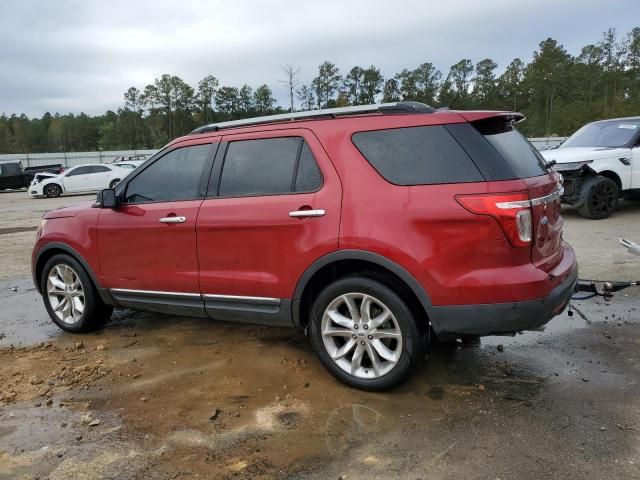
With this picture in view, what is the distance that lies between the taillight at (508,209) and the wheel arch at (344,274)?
581mm

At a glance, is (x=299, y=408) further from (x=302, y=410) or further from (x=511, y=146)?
(x=511, y=146)

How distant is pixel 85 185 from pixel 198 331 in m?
22.8

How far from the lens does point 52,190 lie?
2464 cm

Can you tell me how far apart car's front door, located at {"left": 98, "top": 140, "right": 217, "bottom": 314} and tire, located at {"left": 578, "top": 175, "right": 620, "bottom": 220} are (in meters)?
7.83

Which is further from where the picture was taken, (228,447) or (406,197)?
(406,197)

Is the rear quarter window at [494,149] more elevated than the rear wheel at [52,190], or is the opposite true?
the rear quarter window at [494,149]

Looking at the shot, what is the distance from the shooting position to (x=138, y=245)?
4.49m

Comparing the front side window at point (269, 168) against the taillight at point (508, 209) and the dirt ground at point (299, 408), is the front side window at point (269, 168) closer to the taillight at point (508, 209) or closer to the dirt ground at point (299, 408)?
the taillight at point (508, 209)

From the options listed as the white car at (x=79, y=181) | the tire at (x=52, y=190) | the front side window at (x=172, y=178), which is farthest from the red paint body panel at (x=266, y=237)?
the tire at (x=52, y=190)

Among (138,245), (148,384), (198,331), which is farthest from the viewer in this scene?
(198,331)

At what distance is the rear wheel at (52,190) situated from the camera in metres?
24.5

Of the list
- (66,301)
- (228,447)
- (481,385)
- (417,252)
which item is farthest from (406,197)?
(66,301)

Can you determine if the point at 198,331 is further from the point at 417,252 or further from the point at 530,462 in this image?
the point at 530,462

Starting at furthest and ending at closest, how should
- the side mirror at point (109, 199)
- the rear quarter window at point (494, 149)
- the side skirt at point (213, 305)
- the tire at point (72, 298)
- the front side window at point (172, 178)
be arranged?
1. the tire at point (72, 298)
2. the side mirror at point (109, 199)
3. the front side window at point (172, 178)
4. the side skirt at point (213, 305)
5. the rear quarter window at point (494, 149)
